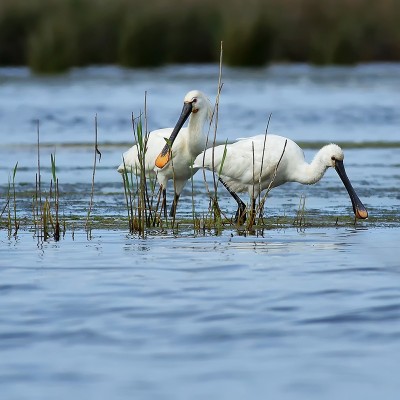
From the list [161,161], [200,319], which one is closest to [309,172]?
[161,161]

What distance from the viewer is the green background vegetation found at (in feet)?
119

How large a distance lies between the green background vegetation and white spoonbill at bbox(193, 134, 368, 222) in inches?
931

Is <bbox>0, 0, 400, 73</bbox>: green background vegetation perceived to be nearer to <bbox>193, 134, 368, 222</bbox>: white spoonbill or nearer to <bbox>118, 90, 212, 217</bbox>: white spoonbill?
<bbox>118, 90, 212, 217</bbox>: white spoonbill

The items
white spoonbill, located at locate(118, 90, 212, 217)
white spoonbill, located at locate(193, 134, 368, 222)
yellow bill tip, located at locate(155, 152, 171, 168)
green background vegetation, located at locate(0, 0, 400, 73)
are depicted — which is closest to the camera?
white spoonbill, located at locate(193, 134, 368, 222)

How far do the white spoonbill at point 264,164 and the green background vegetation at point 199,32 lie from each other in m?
23.6

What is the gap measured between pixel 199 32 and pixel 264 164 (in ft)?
88.3

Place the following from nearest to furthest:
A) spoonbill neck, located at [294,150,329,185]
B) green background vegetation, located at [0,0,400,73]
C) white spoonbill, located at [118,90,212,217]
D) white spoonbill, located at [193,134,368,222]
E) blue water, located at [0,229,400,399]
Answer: blue water, located at [0,229,400,399]
white spoonbill, located at [193,134,368,222]
spoonbill neck, located at [294,150,329,185]
white spoonbill, located at [118,90,212,217]
green background vegetation, located at [0,0,400,73]

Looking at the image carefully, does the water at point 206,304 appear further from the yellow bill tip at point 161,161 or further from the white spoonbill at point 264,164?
the yellow bill tip at point 161,161

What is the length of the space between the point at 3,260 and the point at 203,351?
295 cm

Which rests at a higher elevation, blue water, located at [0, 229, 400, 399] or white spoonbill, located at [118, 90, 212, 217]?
white spoonbill, located at [118, 90, 212, 217]

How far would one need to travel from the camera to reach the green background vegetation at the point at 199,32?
119ft

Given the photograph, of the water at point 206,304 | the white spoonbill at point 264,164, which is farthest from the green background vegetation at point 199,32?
the white spoonbill at point 264,164

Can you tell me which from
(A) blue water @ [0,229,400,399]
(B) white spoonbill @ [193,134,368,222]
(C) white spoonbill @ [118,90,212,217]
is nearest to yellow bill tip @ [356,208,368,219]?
(B) white spoonbill @ [193,134,368,222]

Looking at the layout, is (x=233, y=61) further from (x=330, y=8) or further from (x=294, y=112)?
(x=294, y=112)
